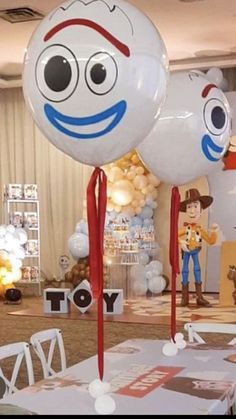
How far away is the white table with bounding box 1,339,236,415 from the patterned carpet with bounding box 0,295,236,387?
2.10 metres

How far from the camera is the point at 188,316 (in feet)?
23.2

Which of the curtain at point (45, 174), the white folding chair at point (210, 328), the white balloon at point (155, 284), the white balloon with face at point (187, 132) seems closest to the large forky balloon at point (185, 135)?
the white balloon with face at point (187, 132)

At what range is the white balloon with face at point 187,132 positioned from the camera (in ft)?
9.29

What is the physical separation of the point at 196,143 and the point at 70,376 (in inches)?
45.1

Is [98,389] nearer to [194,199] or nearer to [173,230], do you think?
[173,230]

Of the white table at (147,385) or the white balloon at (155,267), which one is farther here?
the white balloon at (155,267)

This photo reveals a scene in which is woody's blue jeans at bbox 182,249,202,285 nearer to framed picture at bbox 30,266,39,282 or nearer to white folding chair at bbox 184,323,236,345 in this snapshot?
framed picture at bbox 30,266,39,282

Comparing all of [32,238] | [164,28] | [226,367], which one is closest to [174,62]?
[164,28]

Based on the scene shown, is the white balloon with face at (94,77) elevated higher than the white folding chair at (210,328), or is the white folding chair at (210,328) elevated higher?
the white balloon with face at (94,77)

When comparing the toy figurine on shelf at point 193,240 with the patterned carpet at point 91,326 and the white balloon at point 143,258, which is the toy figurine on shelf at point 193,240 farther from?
the white balloon at point 143,258

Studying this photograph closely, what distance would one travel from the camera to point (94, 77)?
6.67 ft

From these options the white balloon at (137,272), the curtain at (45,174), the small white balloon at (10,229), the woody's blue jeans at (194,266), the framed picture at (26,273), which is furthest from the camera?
A: the curtain at (45,174)

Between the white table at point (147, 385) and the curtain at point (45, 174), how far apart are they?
7.23m

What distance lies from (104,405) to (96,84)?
3.32ft
